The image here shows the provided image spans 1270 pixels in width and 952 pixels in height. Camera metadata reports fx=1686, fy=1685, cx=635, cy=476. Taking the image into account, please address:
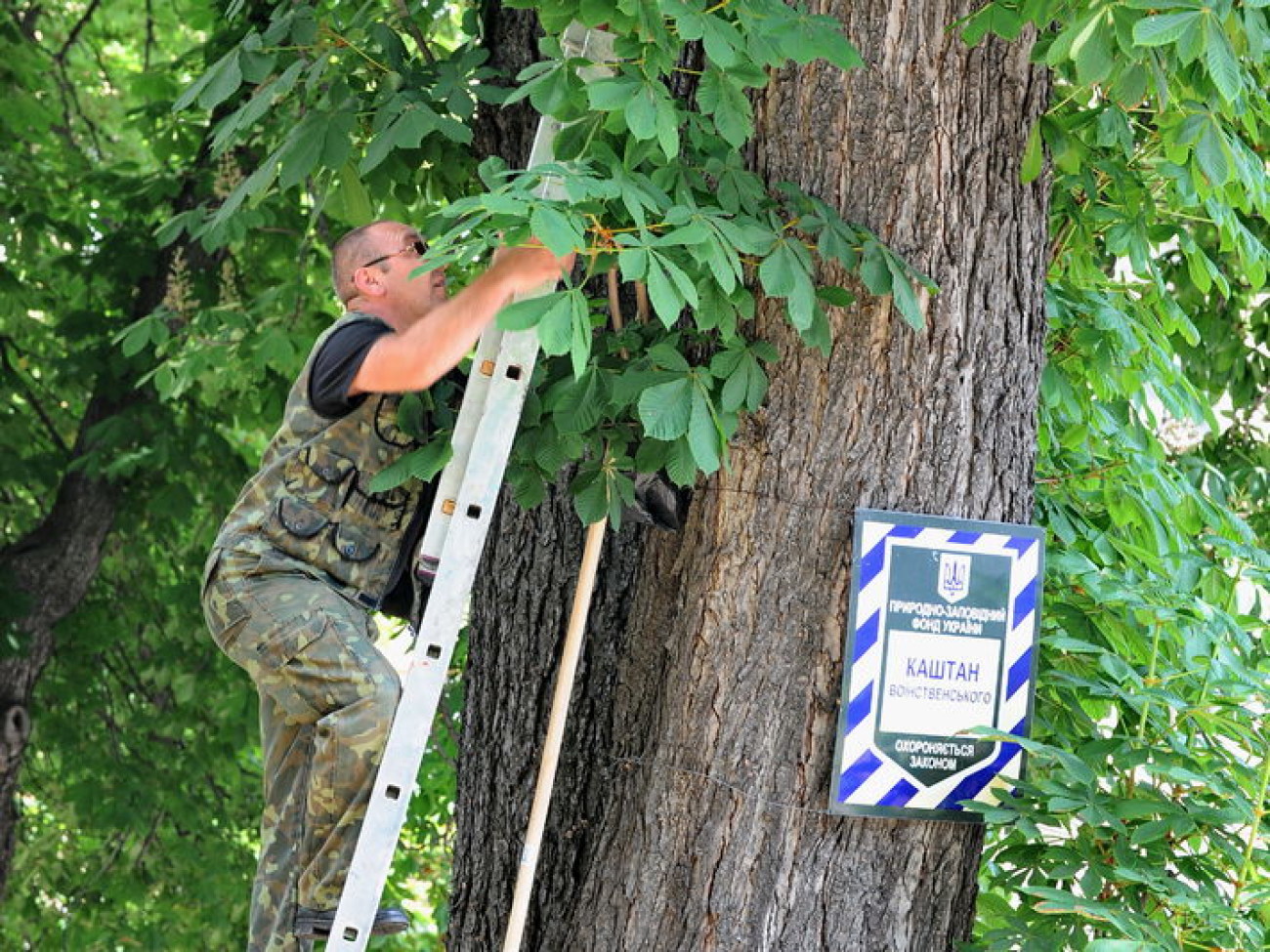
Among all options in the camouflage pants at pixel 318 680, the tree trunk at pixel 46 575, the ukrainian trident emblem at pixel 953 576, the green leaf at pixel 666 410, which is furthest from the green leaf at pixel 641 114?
the tree trunk at pixel 46 575

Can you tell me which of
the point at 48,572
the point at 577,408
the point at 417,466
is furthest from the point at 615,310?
the point at 48,572

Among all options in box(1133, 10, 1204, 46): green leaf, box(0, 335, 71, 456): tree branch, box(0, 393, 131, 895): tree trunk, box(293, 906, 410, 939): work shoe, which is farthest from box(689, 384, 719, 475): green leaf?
box(0, 335, 71, 456): tree branch

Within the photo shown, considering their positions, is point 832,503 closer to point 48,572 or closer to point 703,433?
point 703,433

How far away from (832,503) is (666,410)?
0.46 m

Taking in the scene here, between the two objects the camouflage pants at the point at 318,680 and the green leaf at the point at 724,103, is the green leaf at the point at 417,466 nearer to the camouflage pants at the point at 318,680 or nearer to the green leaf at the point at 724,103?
the camouflage pants at the point at 318,680

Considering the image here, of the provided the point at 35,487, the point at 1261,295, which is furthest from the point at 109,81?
the point at 1261,295

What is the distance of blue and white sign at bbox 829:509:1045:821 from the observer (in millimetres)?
3096

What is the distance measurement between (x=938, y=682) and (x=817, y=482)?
44 cm

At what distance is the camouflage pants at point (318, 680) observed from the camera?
312 cm

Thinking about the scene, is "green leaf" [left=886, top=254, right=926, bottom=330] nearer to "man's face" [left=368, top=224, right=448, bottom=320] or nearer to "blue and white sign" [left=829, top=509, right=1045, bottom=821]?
"blue and white sign" [left=829, top=509, right=1045, bottom=821]

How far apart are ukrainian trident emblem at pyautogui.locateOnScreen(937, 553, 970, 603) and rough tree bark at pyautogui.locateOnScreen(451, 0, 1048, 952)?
0.11 meters

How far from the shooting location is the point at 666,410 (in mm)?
2840

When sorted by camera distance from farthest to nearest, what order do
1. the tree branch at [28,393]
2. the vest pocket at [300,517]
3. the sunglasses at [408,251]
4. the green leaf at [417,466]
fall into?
the tree branch at [28,393]
the sunglasses at [408,251]
the vest pocket at [300,517]
the green leaf at [417,466]

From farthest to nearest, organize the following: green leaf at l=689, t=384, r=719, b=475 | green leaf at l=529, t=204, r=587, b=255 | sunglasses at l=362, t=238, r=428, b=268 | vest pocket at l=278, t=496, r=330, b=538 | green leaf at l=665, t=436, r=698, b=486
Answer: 1. sunglasses at l=362, t=238, r=428, b=268
2. vest pocket at l=278, t=496, r=330, b=538
3. green leaf at l=665, t=436, r=698, b=486
4. green leaf at l=689, t=384, r=719, b=475
5. green leaf at l=529, t=204, r=587, b=255
